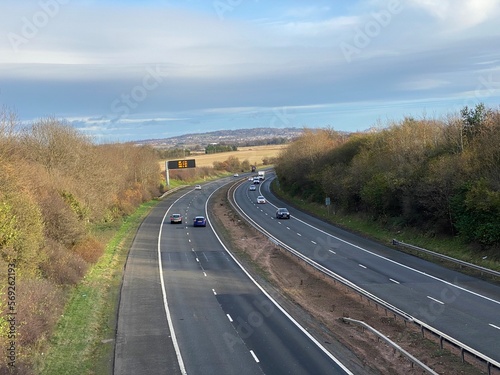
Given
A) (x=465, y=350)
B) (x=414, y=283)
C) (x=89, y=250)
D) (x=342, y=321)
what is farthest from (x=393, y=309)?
(x=89, y=250)

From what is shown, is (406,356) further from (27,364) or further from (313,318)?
(27,364)

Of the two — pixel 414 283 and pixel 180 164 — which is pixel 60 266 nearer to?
pixel 414 283

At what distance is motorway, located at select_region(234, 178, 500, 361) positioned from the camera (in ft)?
60.3

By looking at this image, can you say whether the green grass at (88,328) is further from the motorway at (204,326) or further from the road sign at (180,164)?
the road sign at (180,164)

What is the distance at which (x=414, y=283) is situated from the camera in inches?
1000

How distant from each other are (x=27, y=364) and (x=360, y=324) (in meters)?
11.1

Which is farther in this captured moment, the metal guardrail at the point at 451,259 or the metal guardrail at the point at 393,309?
the metal guardrail at the point at 451,259

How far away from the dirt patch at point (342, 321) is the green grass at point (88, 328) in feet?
23.7

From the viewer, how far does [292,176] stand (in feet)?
238

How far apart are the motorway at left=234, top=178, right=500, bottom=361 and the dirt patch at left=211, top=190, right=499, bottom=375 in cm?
118

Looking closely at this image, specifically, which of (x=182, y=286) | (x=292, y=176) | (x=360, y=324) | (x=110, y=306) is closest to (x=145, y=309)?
(x=110, y=306)

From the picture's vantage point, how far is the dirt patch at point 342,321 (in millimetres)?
14945

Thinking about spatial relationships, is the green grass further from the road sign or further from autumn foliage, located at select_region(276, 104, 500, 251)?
the road sign

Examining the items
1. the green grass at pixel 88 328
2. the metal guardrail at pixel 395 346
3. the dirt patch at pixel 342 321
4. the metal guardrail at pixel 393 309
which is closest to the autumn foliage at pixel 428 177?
the metal guardrail at pixel 393 309
